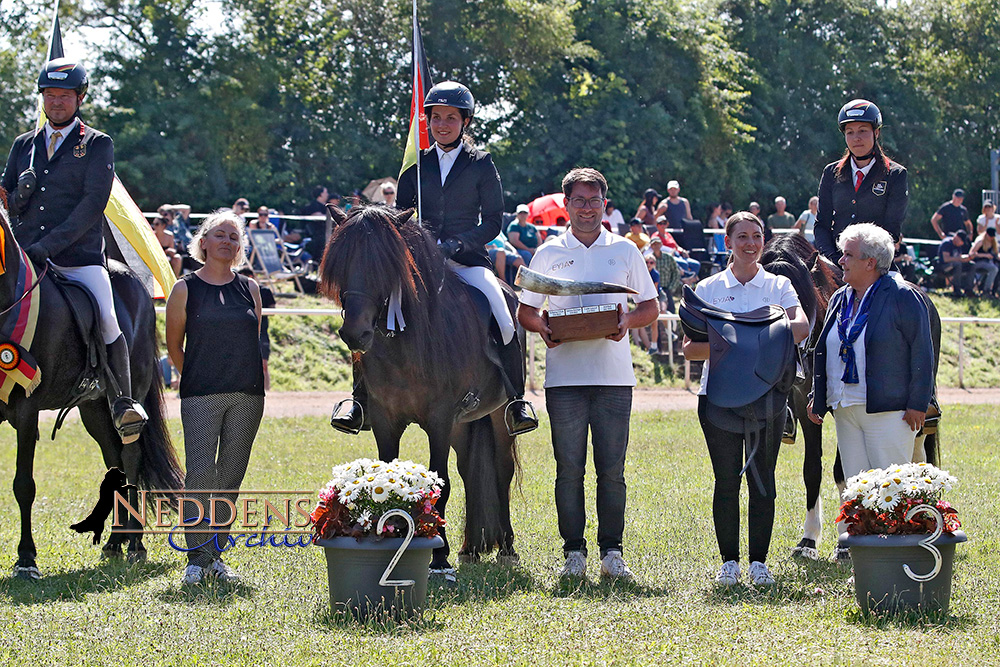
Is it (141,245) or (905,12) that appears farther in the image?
(905,12)

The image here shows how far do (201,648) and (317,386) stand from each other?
485 inches

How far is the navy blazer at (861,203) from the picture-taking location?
887cm

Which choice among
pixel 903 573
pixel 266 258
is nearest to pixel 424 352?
pixel 903 573

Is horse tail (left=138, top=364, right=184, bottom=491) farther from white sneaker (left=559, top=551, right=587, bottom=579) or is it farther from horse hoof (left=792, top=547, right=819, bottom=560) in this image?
horse hoof (left=792, top=547, right=819, bottom=560)

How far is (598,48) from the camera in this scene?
1368 inches

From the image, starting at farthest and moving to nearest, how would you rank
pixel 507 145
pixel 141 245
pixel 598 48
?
pixel 598 48
pixel 507 145
pixel 141 245

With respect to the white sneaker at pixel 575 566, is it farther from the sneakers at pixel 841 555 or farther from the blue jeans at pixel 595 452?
the sneakers at pixel 841 555

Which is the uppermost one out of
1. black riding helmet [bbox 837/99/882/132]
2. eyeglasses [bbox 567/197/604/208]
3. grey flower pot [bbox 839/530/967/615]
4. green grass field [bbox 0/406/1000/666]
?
black riding helmet [bbox 837/99/882/132]

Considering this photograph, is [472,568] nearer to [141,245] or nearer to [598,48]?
[141,245]

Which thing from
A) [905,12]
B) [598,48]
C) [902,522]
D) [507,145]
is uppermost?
[905,12]

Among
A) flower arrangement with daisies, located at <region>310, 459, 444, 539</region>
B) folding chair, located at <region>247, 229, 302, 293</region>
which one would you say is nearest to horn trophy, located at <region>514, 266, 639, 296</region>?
flower arrangement with daisies, located at <region>310, 459, 444, 539</region>

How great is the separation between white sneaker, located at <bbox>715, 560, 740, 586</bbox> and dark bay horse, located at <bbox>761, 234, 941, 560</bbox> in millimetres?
1324

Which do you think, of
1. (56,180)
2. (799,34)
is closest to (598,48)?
(799,34)

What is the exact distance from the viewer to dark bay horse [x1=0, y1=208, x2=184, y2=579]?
7945mm
